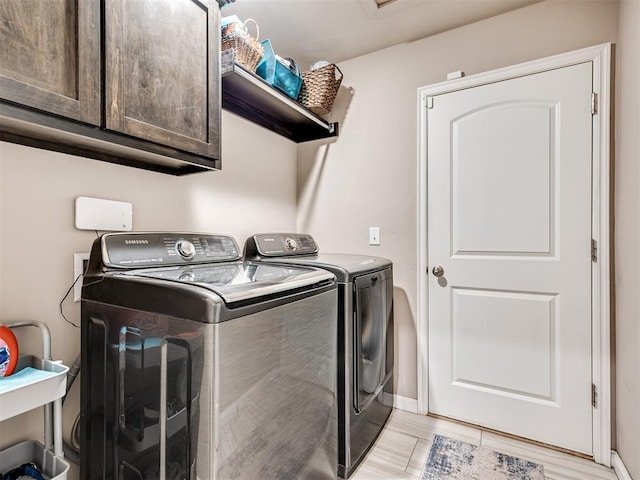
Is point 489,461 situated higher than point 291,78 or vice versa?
point 291,78

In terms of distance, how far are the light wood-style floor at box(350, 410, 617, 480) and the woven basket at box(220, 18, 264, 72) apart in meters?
2.04

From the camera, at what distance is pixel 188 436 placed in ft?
2.90

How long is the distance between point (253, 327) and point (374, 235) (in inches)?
56.6

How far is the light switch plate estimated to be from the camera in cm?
124

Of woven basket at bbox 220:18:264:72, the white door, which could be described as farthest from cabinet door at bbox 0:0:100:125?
the white door

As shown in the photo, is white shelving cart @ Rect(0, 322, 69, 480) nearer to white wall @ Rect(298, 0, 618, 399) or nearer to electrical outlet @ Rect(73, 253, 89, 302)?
electrical outlet @ Rect(73, 253, 89, 302)

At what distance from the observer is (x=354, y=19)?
1.92m

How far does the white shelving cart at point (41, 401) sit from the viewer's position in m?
0.87

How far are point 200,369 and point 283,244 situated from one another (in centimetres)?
123

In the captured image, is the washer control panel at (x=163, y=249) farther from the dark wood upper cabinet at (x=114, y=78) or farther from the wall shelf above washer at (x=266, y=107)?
the wall shelf above washer at (x=266, y=107)

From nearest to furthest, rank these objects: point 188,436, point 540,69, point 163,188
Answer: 1. point 188,436
2. point 163,188
3. point 540,69

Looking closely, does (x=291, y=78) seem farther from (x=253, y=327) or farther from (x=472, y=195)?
(x=253, y=327)

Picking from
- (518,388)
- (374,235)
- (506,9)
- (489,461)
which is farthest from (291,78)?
(489,461)

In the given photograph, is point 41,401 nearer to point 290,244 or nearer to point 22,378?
point 22,378
